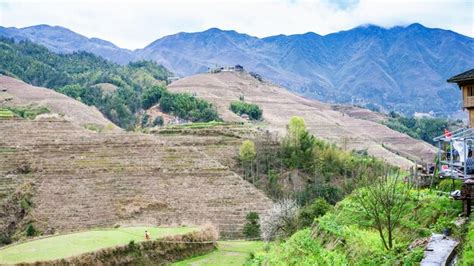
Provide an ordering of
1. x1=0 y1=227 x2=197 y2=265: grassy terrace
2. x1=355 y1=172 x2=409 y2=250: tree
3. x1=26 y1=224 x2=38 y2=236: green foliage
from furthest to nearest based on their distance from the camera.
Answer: x1=26 y1=224 x2=38 y2=236: green foliage, x1=0 y1=227 x2=197 y2=265: grassy terrace, x1=355 y1=172 x2=409 y2=250: tree

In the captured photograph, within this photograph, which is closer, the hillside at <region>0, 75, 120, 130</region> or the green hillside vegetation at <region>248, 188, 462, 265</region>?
the green hillside vegetation at <region>248, 188, 462, 265</region>

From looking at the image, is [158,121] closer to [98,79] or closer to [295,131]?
[295,131]

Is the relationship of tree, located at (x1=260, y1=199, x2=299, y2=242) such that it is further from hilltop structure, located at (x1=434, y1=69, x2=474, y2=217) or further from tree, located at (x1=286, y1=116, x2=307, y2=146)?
tree, located at (x1=286, y1=116, x2=307, y2=146)

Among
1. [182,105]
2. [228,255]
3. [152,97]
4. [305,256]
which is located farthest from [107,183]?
[152,97]

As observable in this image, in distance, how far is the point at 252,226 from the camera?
35188 millimetres

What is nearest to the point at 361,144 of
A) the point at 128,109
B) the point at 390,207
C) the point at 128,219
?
the point at 128,109

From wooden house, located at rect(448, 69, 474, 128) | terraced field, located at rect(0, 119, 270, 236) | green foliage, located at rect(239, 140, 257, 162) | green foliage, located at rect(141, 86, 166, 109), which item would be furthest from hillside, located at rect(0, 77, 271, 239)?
green foliage, located at rect(141, 86, 166, 109)

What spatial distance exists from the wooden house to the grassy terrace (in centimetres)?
1590

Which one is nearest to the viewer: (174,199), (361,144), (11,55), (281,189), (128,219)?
(128,219)

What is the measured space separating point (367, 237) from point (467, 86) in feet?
26.8

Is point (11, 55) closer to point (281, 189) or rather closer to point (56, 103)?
point (56, 103)

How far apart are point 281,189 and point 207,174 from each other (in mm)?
7324

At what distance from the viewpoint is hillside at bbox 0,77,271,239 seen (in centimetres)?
3819

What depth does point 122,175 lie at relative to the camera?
43.2 m
